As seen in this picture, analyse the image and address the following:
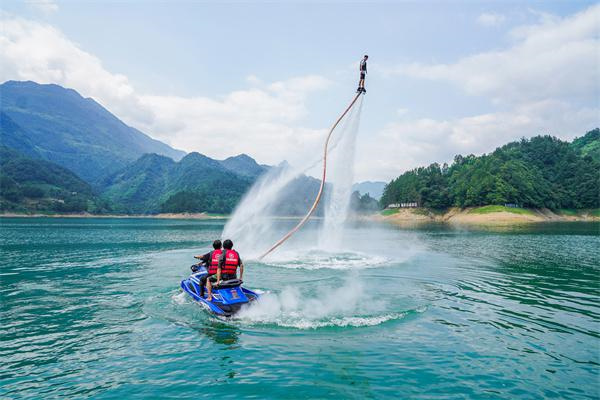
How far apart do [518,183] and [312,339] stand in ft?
522

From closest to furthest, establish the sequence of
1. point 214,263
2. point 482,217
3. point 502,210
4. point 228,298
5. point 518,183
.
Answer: point 228,298
point 214,263
point 502,210
point 482,217
point 518,183

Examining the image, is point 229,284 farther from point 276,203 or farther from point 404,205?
point 404,205

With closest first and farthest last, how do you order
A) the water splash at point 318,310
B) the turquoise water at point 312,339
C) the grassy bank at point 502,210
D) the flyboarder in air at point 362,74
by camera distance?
the turquoise water at point 312,339, the water splash at point 318,310, the flyboarder in air at point 362,74, the grassy bank at point 502,210

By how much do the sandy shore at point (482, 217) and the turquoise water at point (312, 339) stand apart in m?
118

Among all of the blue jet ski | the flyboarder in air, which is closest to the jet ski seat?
the blue jet ski

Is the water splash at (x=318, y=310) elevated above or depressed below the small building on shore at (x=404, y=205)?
below

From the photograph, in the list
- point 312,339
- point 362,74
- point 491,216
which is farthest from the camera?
point 491,216

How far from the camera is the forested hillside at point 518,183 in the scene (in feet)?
472

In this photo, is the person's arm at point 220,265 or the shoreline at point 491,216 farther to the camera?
the shoreline at point 491,216

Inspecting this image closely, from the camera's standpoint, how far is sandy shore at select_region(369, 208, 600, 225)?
432 feet

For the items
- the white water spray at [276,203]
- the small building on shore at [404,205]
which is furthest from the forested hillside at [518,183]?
the white water spray at [276,203]

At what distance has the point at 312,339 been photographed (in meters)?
13.3

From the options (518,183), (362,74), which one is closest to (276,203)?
(362,74)

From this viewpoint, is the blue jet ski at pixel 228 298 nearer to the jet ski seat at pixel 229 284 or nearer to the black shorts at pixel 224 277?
the jet ski seat at pixel 229 284
